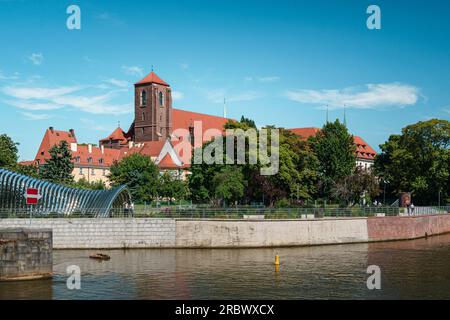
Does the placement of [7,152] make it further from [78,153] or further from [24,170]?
[78,153]

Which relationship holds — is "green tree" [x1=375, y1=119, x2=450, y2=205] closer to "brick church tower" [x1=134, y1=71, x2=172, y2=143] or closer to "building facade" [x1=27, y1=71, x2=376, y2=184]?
"building facade" [x1=27, y1=71, x2=376, y2=184]

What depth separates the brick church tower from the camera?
136375 millimetres

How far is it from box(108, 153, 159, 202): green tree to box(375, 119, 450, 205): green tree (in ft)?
117

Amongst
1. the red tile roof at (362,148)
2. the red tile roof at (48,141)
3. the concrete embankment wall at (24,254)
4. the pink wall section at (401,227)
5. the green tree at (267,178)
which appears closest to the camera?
the concrete embankment wall at (24,254)

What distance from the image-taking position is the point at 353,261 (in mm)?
40000

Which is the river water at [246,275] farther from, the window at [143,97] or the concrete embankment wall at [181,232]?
the window at [143,97]

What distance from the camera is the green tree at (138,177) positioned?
85.8m

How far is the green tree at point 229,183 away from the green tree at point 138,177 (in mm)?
24121

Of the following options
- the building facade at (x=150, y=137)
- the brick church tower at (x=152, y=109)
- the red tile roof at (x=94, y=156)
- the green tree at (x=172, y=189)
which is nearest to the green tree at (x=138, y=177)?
the green tree at (x=172, y=189)

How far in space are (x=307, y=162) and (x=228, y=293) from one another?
51.6m

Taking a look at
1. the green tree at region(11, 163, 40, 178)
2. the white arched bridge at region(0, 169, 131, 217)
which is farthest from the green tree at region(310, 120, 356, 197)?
the green tree at region(11, 163, 40, 178)
